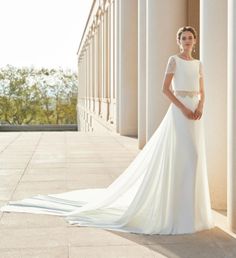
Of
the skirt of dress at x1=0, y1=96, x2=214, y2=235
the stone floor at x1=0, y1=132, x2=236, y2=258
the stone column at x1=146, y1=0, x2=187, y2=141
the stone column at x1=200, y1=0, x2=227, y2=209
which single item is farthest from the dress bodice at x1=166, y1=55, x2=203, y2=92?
the stone column at x1=146, y1=0, x2=187, y2=141

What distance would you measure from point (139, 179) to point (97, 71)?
28.1 meters

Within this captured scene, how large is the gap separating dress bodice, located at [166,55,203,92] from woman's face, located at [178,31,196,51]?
0.14m

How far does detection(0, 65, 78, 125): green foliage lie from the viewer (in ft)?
192

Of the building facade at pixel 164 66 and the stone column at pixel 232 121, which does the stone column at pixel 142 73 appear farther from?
the stone column at pixel 232 121

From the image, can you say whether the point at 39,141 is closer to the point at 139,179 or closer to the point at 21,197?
the point at 21,197

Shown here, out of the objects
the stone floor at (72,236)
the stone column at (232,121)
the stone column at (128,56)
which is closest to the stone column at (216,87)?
the stone floor at (72,236)

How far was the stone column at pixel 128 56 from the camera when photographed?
18.9 meters

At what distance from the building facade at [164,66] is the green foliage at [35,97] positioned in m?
34.7

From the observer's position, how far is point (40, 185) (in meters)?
8.92

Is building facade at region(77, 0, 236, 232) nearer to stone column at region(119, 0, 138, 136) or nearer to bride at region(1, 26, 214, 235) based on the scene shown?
stone column at region(119, 0, 138, 136)

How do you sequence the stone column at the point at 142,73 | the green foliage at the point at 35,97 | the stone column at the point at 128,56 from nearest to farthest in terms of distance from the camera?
the stone column at the point at 142,73
the stone column at the point at 128,56
the green foliage at the point at 35,97

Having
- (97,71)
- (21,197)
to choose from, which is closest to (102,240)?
(21,197)

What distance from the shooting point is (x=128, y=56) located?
62.2 feet

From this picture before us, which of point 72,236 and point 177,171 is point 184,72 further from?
point 72,236
